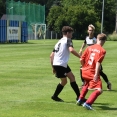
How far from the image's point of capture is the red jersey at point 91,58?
31.9 ft

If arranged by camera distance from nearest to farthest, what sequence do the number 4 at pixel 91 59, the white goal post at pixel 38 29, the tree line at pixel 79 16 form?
the number 4 at pixel 91 59 → the white goal post at pixel 38 29 → the tree line at pixel 79 16

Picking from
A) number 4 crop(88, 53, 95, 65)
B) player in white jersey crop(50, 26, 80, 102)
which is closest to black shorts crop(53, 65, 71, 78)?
player in white jersey crop(50, 26, 80, 102)

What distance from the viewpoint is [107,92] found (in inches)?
510

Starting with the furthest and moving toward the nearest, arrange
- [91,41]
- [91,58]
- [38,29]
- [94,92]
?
[38,29]
[91,41]
[91,58]
[94,92]

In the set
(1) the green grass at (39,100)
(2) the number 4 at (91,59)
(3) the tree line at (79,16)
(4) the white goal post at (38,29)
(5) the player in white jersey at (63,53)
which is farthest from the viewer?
(3) the tree line at (79,16)

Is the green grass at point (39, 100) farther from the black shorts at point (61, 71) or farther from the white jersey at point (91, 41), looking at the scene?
the white jersey at point (91, 41)

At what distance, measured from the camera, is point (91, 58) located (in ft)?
32.4

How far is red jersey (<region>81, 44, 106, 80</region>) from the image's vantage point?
9.73 metres

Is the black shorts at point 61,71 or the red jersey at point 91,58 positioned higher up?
the red jersey at point 91,58

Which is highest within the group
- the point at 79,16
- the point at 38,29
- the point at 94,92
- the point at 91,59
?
the point at 79,16

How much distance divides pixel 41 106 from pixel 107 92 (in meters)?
3.27

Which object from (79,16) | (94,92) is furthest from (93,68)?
(79,16)

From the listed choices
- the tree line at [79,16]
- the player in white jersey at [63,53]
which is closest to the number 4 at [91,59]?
the player in white jersey at [63,53]

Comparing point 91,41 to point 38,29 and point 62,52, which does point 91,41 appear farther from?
point 38,29
